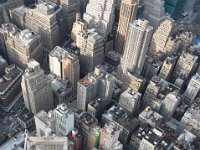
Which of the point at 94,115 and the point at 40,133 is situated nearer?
the point at 40,133

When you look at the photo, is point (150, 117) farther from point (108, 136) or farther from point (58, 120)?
point (58, 120)

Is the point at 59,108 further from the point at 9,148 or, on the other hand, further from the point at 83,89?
the point at 9,148

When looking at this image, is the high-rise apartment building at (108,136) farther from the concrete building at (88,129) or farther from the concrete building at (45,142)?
the concrete building at (45,142)

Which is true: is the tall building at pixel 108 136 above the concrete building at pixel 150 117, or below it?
above

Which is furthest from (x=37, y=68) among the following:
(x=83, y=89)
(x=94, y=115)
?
(x=94, y=115)

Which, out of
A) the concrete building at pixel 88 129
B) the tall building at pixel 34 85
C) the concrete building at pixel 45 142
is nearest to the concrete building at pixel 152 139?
the concrete building at pixel 88 129

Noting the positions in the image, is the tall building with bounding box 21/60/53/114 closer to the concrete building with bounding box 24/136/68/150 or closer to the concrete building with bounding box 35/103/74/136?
the concrete building with bounding box 35/103/74/136
